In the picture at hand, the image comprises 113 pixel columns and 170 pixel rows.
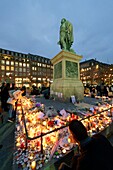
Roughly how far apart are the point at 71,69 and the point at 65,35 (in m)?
3.11

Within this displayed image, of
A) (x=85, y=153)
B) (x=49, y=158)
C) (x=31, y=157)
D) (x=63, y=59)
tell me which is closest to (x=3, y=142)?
(x=31, y=157)

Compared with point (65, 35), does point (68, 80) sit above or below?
below

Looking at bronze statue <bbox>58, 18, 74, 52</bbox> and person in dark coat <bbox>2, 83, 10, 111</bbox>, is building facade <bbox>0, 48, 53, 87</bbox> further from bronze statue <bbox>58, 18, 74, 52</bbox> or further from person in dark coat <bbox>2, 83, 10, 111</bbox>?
bronze statue <bbox>58, 18, 74, 52</bbox>

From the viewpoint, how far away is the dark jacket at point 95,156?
3.77ft

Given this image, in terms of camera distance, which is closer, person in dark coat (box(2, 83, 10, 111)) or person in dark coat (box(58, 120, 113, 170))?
person in dark coat (box(58, 120, 113, 170))

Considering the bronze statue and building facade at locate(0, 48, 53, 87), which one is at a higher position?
building facade at locate(0, 48, 53, 87)

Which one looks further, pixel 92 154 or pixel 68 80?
pixel 68 80

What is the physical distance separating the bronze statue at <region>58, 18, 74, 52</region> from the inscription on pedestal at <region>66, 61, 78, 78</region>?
1499 millimetres

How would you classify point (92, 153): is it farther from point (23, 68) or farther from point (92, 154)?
point (23, 68)

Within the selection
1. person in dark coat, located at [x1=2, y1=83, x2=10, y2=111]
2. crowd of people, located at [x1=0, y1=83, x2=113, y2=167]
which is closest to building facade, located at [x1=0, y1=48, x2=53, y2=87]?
person in dark coat, located at [x1=2, y1=83, x2=10, y2=111]

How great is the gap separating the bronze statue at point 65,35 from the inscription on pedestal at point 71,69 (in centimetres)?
150

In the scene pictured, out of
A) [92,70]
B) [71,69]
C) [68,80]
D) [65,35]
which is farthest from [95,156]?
[92,70]

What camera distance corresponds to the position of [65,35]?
29.8 ft

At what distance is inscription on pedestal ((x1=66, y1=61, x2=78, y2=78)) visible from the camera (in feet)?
27.1
